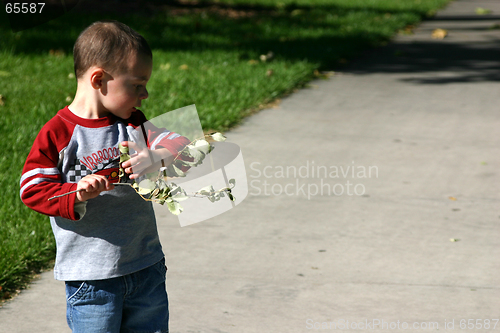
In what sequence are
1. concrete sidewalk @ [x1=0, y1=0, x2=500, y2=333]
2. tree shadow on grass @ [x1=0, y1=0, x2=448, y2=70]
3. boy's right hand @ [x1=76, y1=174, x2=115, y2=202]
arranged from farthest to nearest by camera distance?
1. tree shadow on grass @ [x1=0, y1=0, x2=448, y2=70]
2. concrete sidewalk @ [x1=0, y1=0, x2=500, y2=333]
3. boy's right hand @ [x1=76, y1=174, x2=115, y2=202]

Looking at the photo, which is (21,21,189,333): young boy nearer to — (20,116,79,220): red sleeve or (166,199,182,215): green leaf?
(20,116,79,220): red sleeve

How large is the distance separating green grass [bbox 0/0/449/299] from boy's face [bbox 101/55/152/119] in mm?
1519

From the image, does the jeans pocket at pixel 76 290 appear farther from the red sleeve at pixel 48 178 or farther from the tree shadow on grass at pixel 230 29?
the tree shadow on grass at pixel 230 29

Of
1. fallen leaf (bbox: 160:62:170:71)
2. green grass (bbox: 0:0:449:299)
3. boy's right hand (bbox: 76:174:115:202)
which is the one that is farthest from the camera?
fallen leaf (bbox: 160:62:170:71)

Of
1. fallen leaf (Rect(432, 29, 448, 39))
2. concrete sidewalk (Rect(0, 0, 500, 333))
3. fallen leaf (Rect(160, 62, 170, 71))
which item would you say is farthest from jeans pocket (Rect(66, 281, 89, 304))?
fallen leaf (Rect(432, 29, 448, 39))

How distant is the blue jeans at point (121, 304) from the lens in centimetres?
193

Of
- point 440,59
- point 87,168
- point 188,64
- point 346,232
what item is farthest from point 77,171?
point 440,59

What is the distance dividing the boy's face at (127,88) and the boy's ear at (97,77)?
0.07ft

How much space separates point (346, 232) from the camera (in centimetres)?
374

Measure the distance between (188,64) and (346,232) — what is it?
15.2 feet

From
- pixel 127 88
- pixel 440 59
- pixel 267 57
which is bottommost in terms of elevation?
pixel 440 59

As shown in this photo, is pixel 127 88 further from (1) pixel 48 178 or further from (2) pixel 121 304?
(2) pixel 121 304

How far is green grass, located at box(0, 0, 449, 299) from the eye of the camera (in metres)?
3.62

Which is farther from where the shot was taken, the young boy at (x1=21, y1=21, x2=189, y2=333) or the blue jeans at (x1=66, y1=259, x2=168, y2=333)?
the blue jeans at (x1=66, y1=259, x2=168, y2=333)
